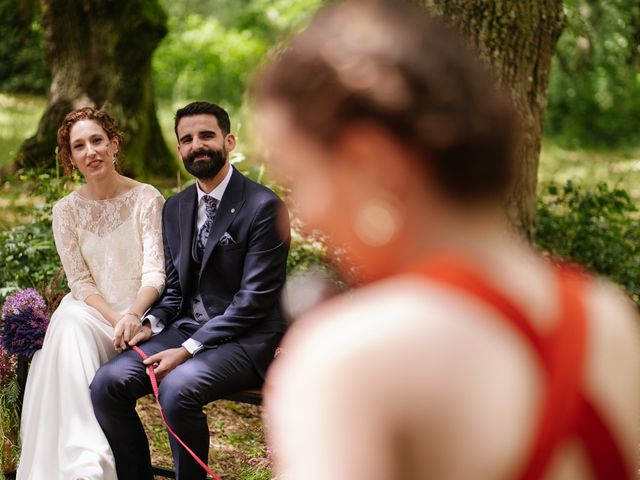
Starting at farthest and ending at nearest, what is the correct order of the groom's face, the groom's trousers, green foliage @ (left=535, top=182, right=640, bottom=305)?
green foliage @ (left=535, top=182, right=640, bottom=305)
the groom's face
the groom's trousers

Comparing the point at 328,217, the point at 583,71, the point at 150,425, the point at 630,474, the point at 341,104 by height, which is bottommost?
the point at 150,425

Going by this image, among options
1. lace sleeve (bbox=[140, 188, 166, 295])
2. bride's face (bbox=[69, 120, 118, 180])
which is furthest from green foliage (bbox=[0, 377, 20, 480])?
bride's face (bbox=[69, 120, 118, 180])

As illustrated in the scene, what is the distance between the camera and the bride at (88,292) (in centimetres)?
355

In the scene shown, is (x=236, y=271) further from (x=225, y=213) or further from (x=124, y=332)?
(x=124, y=332)

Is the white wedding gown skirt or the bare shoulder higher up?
the bare shoulder

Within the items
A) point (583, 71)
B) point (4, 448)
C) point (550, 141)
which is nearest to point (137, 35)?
point (583, 71)

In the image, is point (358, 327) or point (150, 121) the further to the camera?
point (150, 121)

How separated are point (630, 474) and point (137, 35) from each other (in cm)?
892

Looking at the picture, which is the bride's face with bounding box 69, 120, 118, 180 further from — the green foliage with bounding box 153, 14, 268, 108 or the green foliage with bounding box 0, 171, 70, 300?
the green foliage with bounding box 153, 14, 268, 108

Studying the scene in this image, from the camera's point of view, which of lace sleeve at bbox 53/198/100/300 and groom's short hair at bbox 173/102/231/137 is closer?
groom's short hair at bbox 173/102/231/137

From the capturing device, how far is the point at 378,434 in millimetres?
913

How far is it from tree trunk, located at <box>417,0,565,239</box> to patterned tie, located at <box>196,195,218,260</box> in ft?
7.12

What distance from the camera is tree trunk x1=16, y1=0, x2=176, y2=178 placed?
29.9 ft

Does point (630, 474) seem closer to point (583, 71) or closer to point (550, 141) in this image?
point (583, 71)
